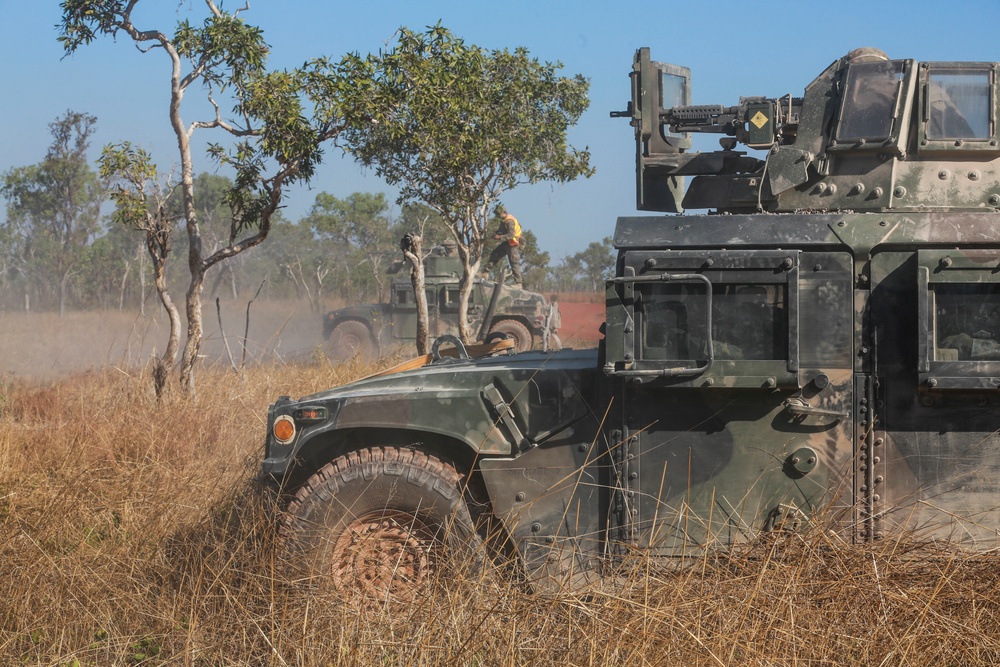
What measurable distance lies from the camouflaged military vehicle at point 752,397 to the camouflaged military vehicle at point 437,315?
563 inches

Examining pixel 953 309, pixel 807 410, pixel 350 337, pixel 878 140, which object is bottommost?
pixel 350 337

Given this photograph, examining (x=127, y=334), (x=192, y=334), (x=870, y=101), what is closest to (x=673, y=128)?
(x=870, y=101)

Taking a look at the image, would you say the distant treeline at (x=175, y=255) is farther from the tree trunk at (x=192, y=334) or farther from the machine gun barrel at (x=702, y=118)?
the machine gun barrel at (x=702, y=118)

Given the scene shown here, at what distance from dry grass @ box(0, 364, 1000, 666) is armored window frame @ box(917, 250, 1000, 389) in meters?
0.68

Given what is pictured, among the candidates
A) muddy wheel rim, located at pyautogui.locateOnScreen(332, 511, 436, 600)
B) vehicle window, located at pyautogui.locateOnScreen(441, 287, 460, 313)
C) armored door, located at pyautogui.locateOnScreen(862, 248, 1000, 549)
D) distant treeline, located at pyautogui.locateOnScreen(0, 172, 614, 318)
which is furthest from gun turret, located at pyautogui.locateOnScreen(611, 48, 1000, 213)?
distant treeline, located at pyautogui.locateOnScreen(0, 172, 614, 318)

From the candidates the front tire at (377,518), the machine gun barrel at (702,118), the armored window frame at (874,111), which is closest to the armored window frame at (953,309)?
the armored window frame at (874,111)

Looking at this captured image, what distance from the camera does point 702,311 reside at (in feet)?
14.1

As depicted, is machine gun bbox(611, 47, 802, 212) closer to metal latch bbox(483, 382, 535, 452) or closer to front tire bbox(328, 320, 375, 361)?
metal latch bbox(483, 382, 535, 452)

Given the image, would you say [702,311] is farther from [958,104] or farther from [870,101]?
[958,104]

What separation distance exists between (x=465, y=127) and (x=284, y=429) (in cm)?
1149

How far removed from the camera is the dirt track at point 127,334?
19781 mm

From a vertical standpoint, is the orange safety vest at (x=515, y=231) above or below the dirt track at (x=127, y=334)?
above

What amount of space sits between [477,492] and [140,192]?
679cm

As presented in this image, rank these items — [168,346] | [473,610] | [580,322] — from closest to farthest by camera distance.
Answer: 1. [473,610]
2. [168,346]
3. [580,322]
